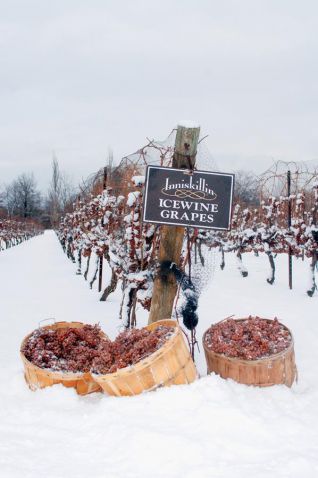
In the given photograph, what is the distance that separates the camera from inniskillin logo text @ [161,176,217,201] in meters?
4.49

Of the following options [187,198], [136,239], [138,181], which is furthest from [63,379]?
[138,181]

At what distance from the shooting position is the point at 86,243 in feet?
40.5

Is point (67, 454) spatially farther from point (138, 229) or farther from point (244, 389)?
point (138, 229)

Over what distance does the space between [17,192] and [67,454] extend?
305 ft

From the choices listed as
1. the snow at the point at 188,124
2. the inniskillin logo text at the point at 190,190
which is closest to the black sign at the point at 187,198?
the inniskillin logo text at the point at 190,190

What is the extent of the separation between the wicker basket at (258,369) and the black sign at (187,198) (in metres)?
1.30

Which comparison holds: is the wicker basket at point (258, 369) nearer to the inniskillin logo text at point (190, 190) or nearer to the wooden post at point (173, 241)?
the wooden post at point (173, 241)

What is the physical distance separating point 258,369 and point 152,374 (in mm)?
969

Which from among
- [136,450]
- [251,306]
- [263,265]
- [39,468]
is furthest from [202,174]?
[263,265]

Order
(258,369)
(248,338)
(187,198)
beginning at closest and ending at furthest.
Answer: (258,369) < (248,338) < (187,198)

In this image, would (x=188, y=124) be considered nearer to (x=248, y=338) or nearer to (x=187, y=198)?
(x=187, y=198)

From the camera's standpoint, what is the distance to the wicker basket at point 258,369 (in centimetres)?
390

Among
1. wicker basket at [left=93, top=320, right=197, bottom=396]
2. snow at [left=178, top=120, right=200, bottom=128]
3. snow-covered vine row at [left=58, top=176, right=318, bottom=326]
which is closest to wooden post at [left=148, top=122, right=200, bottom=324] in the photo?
snow at [left=178, top=120, right=200, bottom=128]

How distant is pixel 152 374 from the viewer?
3.60m
